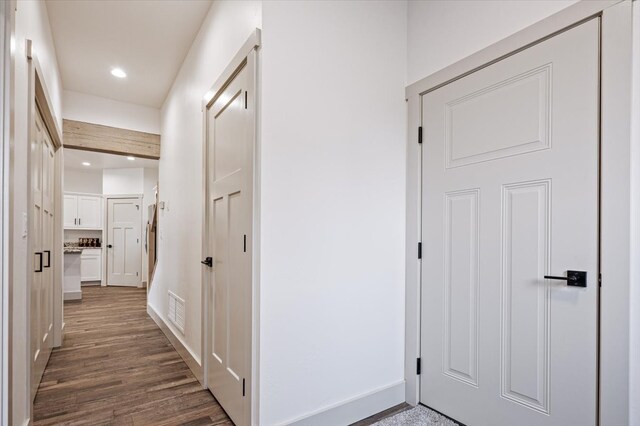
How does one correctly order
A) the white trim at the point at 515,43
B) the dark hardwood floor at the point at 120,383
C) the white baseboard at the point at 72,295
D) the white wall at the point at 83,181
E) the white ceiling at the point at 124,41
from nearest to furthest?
the white trim at the point at 515,43 → the dark hardwood floor at the point at 120,383 → the white ceiling at the point at 124,41 → the white baseboard at the point at 72,295 → the white wall at the point at 83,181

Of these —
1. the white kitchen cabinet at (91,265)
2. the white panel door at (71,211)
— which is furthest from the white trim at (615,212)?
the white panel door at (71,211)

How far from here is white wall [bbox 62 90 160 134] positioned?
389 centimetres

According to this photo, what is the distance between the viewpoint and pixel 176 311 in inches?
133

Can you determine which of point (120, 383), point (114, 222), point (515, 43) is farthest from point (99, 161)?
point (515, 43)

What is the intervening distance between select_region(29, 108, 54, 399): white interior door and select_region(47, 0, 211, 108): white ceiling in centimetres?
90

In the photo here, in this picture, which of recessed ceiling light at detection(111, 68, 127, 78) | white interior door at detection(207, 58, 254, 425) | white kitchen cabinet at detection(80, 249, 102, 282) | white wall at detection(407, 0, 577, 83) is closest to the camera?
white wall at detection(407, 0, 577, 83)

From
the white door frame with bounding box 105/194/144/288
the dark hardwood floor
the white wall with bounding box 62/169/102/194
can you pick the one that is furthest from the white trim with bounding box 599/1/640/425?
the white wall with bounding box 62/169/102/194

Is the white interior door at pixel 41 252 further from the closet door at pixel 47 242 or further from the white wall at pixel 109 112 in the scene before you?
the white wall at pixel 109 112

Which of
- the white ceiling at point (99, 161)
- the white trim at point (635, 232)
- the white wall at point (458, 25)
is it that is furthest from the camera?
the white ceiling at point (99, 161)

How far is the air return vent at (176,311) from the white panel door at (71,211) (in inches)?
220

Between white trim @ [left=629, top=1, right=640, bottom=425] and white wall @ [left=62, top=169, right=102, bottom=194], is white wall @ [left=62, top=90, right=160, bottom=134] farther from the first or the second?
white wall @ [left=62, top=169, right=102, bottom=194]

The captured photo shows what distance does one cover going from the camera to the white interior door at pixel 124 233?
24.4 feet

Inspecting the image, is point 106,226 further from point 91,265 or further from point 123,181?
point 123,181

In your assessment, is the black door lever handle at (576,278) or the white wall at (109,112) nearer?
the black door lever handle at (576,278)
